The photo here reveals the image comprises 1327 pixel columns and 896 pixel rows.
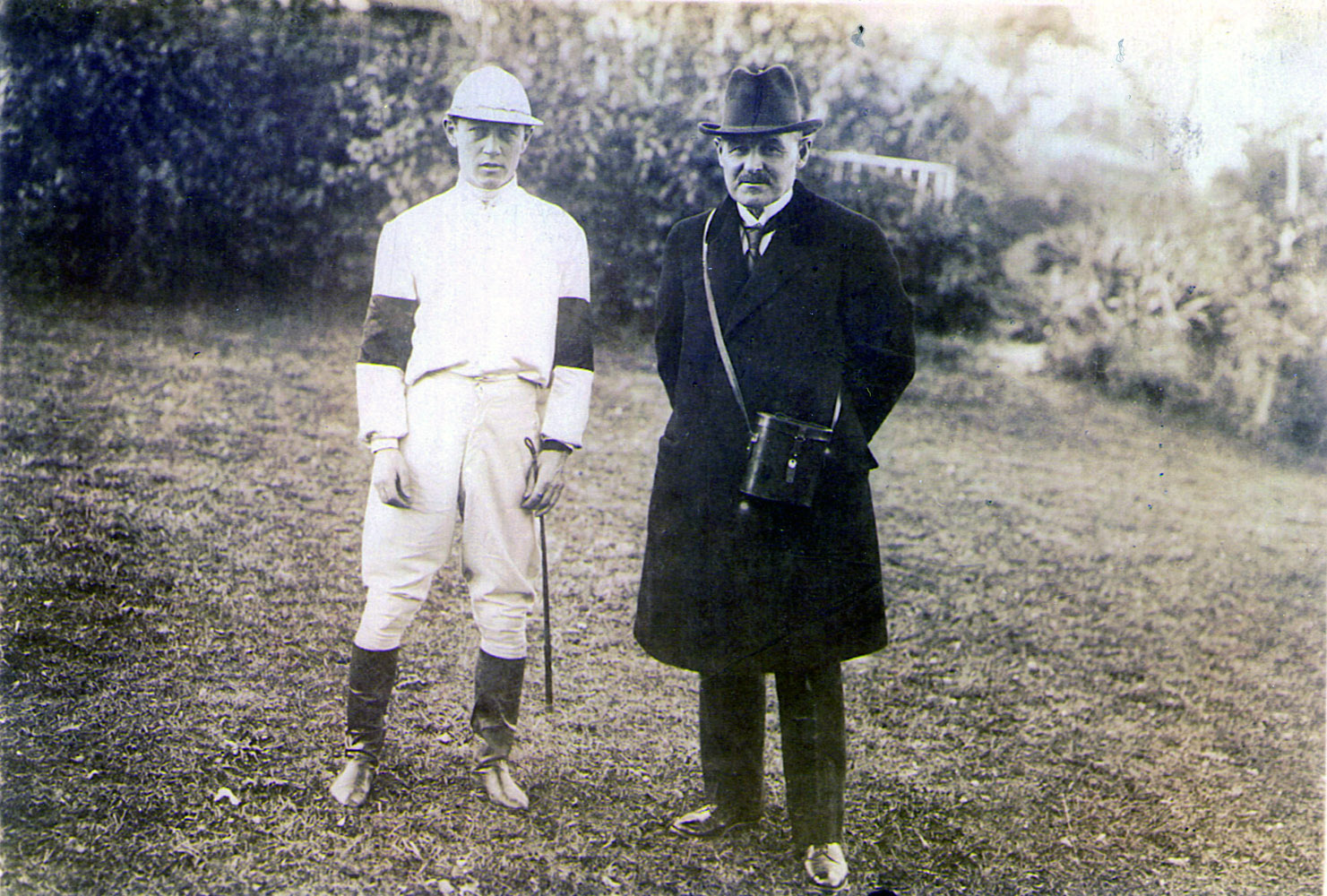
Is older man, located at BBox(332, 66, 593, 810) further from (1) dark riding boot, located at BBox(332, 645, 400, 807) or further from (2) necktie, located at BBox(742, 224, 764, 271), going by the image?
(2) necktie, located at BBox(742, 224, 764, 271)

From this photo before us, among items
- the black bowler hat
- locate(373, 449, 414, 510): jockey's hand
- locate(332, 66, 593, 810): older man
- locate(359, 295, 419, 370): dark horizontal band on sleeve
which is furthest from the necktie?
locate(373, 449, 414, 510): jockey's hand

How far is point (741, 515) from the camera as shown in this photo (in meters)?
2.62

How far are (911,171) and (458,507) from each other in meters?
3.00

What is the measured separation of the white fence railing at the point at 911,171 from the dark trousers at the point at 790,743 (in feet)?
8.56

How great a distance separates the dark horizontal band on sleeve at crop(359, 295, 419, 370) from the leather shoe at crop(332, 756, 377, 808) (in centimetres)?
107

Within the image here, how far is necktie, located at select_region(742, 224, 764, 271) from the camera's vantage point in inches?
103

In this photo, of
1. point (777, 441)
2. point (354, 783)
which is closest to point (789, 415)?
point (777, 441)

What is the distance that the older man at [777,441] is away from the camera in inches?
102

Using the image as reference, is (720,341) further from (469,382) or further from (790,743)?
(790,743)

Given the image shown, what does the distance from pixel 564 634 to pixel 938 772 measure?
1.43 m

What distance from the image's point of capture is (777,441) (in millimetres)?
2549

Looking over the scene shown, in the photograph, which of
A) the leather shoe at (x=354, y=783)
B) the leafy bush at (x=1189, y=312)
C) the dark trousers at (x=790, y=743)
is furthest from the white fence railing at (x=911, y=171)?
the leather shoe at (x=354, y=783)

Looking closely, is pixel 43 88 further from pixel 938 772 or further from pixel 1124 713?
pixel 1124 713

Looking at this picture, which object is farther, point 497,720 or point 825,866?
point 497,720
